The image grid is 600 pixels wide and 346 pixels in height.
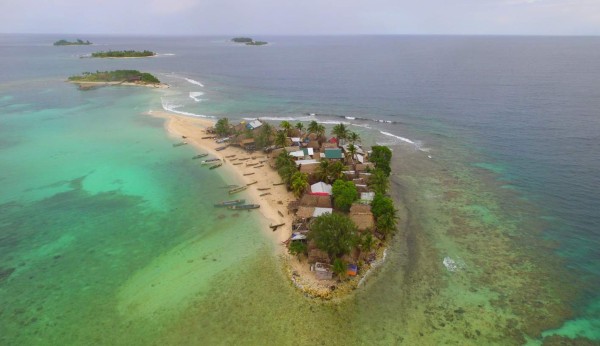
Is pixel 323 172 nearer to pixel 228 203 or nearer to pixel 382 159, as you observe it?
pixel 382 159

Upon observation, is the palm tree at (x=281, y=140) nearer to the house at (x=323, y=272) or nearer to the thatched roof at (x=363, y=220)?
the thatched roof at (x=363, y=220)

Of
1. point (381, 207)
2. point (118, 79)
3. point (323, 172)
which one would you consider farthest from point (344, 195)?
point (118, 79)

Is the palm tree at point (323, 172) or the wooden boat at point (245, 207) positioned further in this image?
the palm tree at point (323, 172)

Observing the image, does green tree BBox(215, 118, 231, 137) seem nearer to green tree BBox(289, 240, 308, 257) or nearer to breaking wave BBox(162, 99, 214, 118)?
breaking wave BBox(162, 99, 214, 118)

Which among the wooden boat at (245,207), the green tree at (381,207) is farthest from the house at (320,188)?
the wooden boat at (245,207)

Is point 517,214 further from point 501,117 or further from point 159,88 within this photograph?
point 159,88
